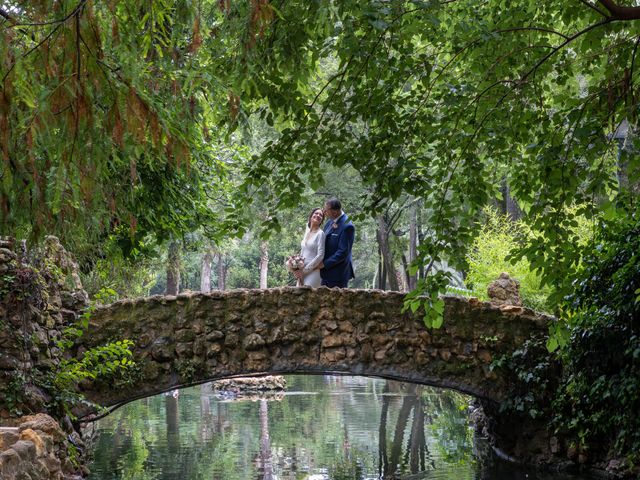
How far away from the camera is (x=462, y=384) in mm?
11398

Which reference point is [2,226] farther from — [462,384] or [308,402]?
[308,402]

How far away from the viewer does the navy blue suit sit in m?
10.6

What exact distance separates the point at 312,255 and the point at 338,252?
0.37 m

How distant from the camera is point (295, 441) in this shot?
13.2 metres

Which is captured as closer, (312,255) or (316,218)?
(316,218)

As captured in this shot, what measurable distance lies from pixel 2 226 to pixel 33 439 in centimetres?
124

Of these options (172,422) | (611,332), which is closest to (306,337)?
(611,332)

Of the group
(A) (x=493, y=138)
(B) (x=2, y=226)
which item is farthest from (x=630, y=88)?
(B) (x=2, y=226)

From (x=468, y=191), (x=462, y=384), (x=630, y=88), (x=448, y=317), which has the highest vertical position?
(x=630, y=88)

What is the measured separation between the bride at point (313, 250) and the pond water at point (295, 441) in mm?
2201

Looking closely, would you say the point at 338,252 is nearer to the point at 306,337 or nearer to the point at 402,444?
the point at 306,337

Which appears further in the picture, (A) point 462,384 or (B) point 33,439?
(A) point 462,384

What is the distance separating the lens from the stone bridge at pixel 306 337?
35.3 ft

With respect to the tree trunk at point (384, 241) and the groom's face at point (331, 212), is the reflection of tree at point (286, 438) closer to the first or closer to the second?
the groom's face at point (331, 212)
